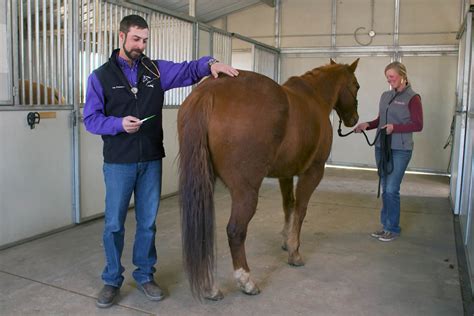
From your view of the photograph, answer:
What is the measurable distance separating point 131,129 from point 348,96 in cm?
210

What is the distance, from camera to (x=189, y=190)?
2.27m

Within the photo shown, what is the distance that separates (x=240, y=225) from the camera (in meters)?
2.38

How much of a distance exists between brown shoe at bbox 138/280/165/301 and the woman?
6.86 ft

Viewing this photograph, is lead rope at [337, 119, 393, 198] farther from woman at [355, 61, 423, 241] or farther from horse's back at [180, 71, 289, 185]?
horse's back at [180, 71, 289, 185]

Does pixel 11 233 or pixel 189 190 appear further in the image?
pixel 11 233

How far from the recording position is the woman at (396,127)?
3.56 meters

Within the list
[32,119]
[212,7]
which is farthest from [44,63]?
[212,7]

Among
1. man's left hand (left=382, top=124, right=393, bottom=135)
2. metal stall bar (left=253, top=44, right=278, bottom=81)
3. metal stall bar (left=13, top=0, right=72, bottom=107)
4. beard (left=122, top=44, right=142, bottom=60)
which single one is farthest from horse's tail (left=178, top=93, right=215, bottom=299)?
metal stall bar (left=253, top=44, right=278, bottom=81)

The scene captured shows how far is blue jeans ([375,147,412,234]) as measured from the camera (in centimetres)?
363

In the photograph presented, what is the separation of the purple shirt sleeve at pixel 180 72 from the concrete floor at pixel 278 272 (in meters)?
1.22

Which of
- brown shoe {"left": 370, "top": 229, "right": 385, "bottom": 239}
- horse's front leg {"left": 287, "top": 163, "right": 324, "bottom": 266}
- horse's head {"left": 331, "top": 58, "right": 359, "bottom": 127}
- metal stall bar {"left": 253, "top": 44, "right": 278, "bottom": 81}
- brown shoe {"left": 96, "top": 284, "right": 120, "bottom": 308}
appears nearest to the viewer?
brown shoe {"left": 96, "top": 284, "right": 120, "bottom": 308}

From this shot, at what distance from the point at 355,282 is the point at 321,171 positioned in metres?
0.78

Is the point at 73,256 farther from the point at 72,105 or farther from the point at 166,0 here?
the point at 166,0

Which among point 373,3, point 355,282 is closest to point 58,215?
point 355,282
